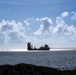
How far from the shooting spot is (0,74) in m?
26.8

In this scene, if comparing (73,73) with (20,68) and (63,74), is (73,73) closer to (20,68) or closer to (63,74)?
(63,74)

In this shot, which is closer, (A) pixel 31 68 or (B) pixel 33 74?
(B) pixel 33 74

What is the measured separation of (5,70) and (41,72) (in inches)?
167

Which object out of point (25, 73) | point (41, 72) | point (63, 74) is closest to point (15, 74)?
point (25, 73)

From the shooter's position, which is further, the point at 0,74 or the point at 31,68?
the point at 31,68

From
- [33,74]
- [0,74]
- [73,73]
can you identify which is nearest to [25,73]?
[33,74]

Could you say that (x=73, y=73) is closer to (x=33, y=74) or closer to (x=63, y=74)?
(x=63, y=74)

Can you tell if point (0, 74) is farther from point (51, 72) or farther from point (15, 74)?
point (51, 72)

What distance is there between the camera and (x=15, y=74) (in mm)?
26734

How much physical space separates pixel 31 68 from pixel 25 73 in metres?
1.94

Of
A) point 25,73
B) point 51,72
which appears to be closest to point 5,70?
point 25,73

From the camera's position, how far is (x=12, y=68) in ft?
95.9

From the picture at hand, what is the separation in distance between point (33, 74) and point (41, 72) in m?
1.36

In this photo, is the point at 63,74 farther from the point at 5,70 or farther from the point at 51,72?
the point at 5,70
